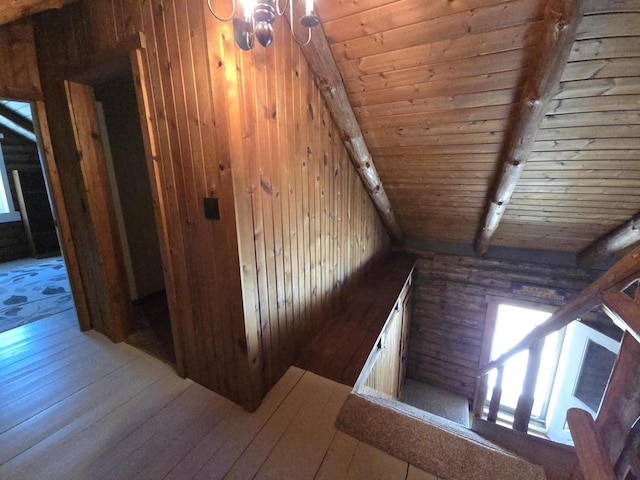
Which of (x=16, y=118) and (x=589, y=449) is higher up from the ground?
(x=16, y=118)

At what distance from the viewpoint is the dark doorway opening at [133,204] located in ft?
7.55

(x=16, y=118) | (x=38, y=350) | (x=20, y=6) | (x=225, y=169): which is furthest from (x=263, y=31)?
(x=16, y=118)

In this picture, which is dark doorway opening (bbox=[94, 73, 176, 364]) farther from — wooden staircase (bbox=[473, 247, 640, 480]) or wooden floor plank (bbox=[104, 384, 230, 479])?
wooden staircase (bbox=[473, 247, 640, 480])

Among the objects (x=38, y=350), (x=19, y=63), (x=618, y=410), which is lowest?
(x=38, y=350)

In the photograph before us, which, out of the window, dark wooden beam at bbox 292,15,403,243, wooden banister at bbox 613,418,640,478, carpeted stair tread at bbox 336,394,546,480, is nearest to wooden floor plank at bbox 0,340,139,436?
carpeted stair tread at bbox 336,394,546,480

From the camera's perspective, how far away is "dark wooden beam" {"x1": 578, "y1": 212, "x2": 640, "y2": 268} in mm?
2355

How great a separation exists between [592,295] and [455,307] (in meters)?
3.17

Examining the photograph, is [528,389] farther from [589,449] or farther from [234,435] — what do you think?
[234,435]

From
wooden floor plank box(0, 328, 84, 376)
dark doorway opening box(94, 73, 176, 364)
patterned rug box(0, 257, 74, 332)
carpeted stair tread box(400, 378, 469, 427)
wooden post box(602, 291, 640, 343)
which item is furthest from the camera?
carpeted stair tread box(400, 378, 469, 427)

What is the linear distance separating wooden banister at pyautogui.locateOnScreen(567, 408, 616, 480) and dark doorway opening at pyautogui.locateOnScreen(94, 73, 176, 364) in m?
2.38

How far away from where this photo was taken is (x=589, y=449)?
2.93 ft

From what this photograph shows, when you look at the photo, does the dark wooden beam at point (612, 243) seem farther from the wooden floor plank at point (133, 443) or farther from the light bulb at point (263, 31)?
the wooden floor plank at point (133, 443)

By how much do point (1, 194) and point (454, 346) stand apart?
7.70 m

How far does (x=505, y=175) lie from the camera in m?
2.05
